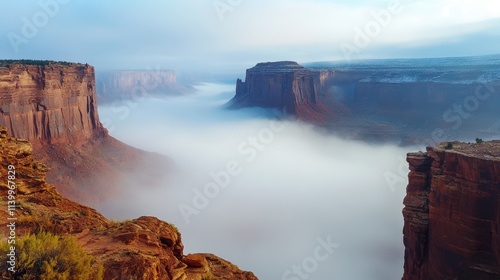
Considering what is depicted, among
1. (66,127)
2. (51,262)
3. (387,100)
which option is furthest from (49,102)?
(387,100)

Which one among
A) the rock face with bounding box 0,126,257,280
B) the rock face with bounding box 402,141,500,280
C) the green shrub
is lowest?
the rock face with bounding box 402,141,500,280

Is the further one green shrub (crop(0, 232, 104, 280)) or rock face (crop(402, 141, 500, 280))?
rock face (crop(402, 141, 500, 280))

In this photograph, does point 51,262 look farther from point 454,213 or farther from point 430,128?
point 430,128

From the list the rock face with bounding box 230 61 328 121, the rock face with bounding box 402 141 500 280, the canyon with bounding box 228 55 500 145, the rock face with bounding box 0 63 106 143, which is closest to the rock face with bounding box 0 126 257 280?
the rock face with bounding box 402 141 500 280

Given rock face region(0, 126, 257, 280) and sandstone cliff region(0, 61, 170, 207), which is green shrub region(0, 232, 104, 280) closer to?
rock face region(0, 126, 257, 280)

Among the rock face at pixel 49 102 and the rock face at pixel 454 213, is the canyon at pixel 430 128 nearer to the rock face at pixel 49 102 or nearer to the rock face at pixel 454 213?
the rock face at pixel 454 213

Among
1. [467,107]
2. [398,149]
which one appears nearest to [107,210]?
[398,149]

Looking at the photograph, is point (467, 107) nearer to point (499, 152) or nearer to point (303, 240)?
point (303, 240)
